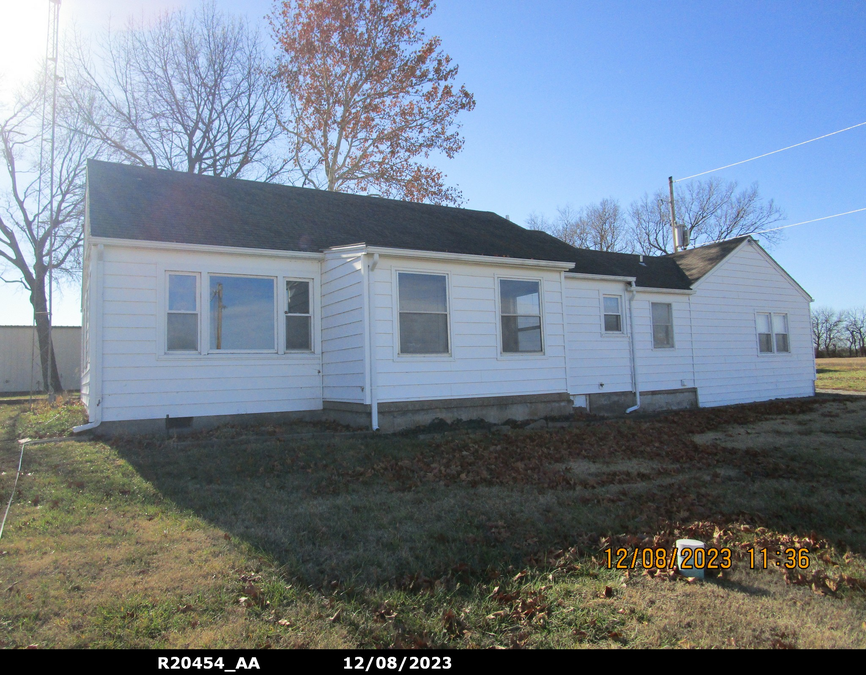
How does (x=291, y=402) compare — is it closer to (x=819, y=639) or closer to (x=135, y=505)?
(x=135, y=505)

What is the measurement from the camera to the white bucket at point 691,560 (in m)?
4.18

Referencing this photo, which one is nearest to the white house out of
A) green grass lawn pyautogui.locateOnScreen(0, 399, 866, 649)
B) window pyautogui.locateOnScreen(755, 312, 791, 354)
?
green grass lawn pyautogui.locateOnScreen(0, 399, 866, 649)

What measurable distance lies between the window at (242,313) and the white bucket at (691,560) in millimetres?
8404

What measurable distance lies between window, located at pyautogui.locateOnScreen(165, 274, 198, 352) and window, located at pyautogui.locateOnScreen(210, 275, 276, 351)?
28 cm

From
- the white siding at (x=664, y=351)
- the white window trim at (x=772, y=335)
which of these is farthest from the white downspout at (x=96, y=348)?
the white window trim at (x=772, y=335)

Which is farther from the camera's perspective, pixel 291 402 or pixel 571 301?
pixel 571 301

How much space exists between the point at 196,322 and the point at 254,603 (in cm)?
755

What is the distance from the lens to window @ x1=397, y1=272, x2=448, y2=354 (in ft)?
35.3

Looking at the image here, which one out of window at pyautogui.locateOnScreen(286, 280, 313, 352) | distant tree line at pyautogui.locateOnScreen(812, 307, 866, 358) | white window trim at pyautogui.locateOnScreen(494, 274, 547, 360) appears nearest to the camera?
window at pyautogui.locateOnScreen(286, 280, 313, 352)

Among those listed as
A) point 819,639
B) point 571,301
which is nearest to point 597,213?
point 571,301

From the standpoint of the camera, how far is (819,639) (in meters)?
3.23

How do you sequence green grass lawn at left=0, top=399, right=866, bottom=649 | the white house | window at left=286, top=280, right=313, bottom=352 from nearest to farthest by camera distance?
green grass lawn at left=0, top=399, right=866, bottom=649 < the white house < window at left=286, top=280, right=313, bottom=352

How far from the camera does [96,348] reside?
9461mm

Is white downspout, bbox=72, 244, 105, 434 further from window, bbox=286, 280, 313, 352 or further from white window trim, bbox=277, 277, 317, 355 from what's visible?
window, bbox=286, 280, 313, 352
